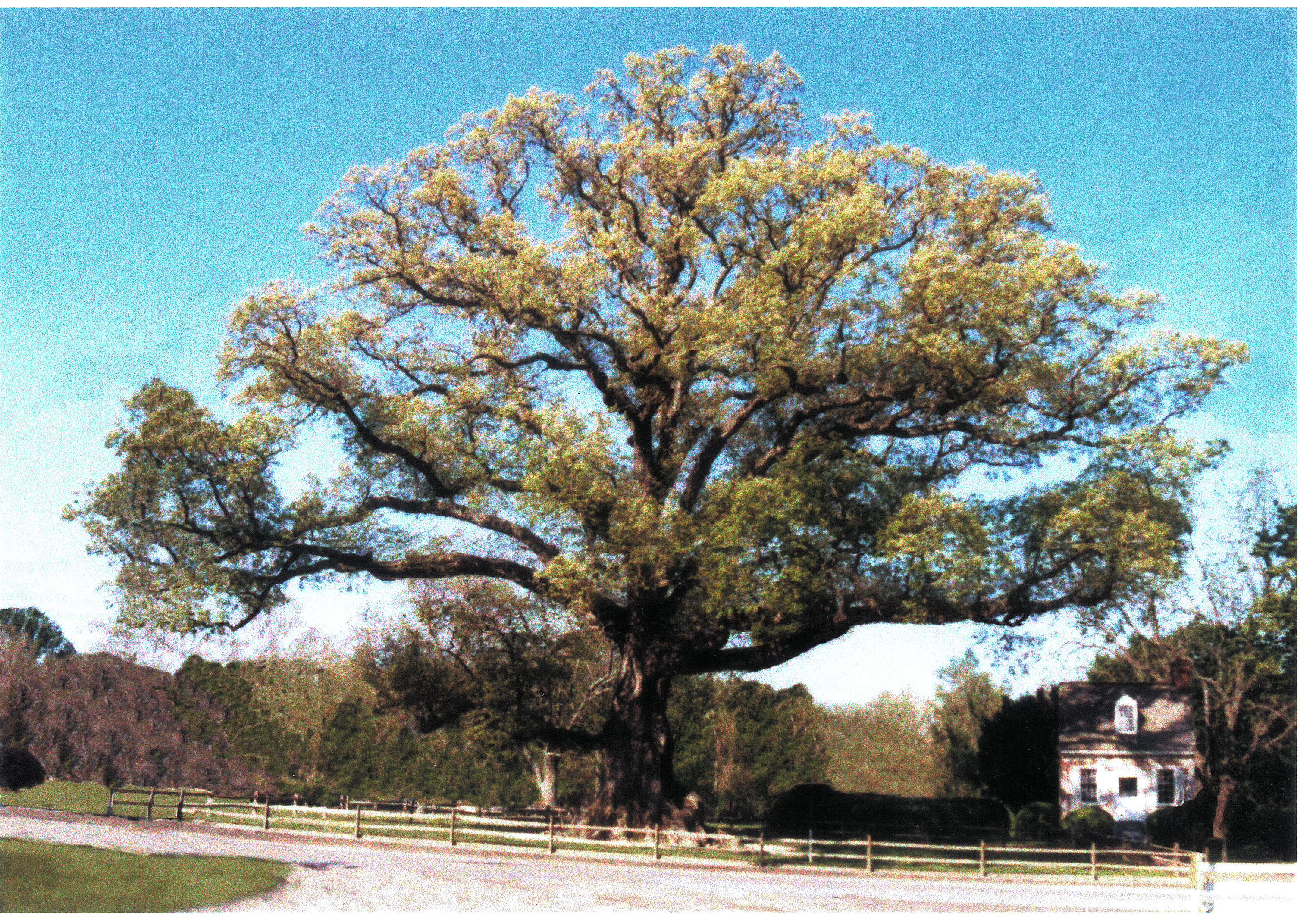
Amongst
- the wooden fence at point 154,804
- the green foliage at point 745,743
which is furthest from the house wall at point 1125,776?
the wooden fence at point 154,804

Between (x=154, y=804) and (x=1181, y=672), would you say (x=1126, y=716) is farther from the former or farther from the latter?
(x=154, y=804)

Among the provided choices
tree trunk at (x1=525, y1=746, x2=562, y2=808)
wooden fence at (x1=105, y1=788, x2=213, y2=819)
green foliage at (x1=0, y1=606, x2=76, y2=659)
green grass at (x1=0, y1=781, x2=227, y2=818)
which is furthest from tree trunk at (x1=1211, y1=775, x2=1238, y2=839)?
green foliage at (x1=0, y1=606, x2=76, y2=659)

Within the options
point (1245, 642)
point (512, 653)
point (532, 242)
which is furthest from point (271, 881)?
point (1245, 642)

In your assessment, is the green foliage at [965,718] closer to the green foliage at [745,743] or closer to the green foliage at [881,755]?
the green foliage at [881,755]

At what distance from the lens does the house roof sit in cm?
3114

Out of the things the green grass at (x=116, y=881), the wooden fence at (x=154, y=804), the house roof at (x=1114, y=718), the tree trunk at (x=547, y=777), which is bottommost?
the tree trunk at (x=547, y=777)

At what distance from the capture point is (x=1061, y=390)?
2452 cm

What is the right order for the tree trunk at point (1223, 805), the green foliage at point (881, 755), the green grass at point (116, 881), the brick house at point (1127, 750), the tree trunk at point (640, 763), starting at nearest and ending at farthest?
the green grass at point (116, 881) → the tree trunk at point (640, 763) → the tree trunk at point (1223, 805) → the brick house at point (1127, 750) → the green foliage at point (881, 755)

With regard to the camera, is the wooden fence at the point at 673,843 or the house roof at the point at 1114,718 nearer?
the wooden fence at the point at 673,843

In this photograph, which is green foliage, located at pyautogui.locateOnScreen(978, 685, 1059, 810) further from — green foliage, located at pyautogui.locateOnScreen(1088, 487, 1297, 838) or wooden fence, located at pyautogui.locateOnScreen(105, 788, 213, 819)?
wooden fence, located at pyautogui.locateOnScreen(105, 788, 213, 819)

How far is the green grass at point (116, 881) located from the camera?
551 inches

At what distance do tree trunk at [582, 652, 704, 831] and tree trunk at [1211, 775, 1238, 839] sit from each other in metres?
15.6

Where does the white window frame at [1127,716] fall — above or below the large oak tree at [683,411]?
below

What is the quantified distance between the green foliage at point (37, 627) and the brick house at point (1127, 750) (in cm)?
3665
